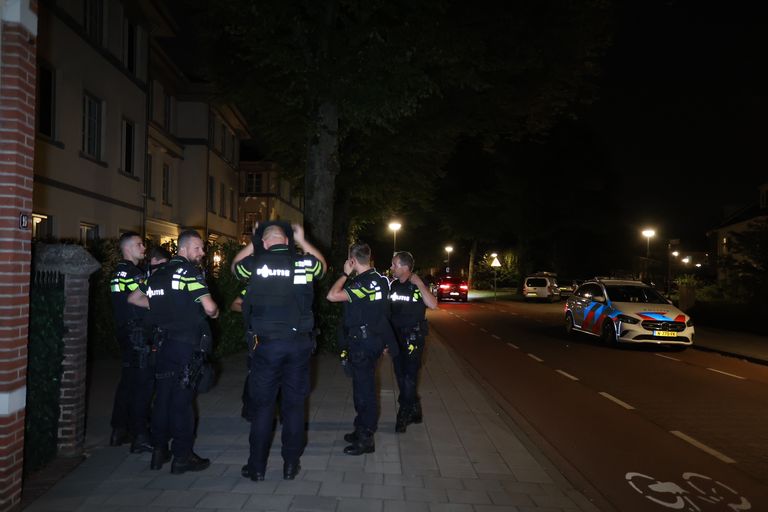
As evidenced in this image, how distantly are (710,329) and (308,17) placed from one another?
16903 millimetres

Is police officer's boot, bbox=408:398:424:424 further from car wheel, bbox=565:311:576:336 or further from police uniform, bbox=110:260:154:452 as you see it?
car wheel, bbox=565:311:576:336

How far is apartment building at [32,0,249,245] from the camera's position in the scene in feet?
49.3

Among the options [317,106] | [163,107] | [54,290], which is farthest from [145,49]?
[54,290]

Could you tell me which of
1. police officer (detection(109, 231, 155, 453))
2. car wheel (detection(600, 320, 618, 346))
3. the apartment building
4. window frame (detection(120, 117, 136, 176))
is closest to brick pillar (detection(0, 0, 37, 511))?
police officer (detection(109, 231, 155, 453))

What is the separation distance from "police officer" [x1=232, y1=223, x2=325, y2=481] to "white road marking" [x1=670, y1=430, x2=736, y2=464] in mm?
4351

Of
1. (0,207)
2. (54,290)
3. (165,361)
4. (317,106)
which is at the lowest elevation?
(165,361)

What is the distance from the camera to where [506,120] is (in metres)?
19.9

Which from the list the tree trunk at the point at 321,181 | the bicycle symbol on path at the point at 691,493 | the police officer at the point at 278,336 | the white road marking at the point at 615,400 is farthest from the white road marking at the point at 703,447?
the tree trunk at the point at 321,181

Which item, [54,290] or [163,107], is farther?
[163,107]

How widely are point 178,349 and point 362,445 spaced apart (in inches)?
76.7

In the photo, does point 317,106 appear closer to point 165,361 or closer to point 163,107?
point 165,361

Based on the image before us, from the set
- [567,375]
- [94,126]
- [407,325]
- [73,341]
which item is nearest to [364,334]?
[407,325]

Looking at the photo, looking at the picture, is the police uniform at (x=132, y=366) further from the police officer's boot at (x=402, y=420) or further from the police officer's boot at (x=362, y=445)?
the police officer's boot at (x=402, y=420)

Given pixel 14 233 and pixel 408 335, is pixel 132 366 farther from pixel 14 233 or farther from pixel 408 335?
pixel 408 335
